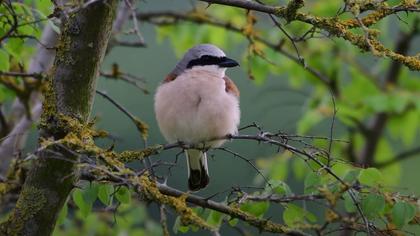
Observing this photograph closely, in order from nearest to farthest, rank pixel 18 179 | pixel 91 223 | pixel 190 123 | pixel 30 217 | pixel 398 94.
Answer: pixel 30 217 < pixel 18 179 < pixel 190 123 < pixel 91 223 < pixel 398 94

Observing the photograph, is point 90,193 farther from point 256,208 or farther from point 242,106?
point 242,106

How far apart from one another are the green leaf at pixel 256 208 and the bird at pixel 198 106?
55cm

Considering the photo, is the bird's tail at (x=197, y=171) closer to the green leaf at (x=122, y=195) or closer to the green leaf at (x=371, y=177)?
the green leaf at (x=122, y=195)

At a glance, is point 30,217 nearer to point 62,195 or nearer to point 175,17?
point 62,195

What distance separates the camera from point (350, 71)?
26.6 feet

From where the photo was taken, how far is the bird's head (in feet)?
15.0

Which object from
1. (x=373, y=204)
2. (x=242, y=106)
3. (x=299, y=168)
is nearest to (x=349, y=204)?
(x=373, y=204)

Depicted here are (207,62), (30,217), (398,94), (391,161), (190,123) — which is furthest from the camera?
(391,161)

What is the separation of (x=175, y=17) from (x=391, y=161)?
2.72 meters

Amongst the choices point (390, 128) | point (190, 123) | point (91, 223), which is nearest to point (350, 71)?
point (390, 128)

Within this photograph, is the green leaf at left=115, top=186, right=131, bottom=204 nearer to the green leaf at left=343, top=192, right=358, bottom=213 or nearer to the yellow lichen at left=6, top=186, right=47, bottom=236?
the yellow lichen at left=6, top=186, right=47, bottom=236

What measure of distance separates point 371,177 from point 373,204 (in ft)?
0.49

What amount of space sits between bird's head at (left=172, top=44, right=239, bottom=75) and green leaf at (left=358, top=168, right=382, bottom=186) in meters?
1.48

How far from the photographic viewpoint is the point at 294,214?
137 inches
